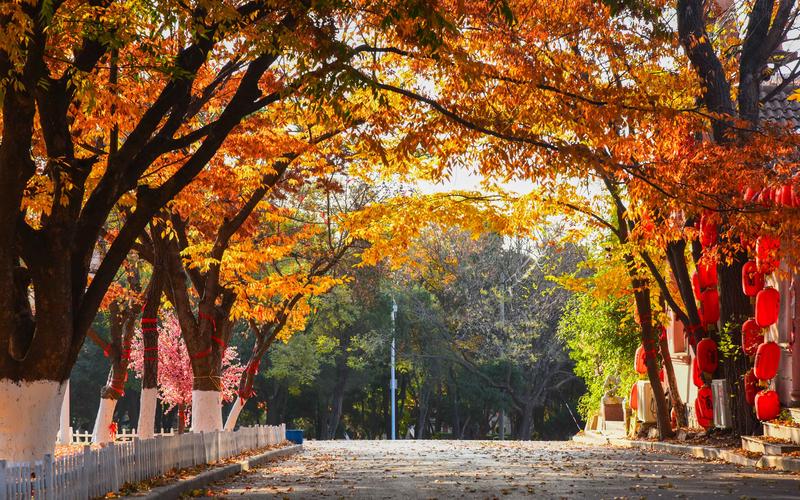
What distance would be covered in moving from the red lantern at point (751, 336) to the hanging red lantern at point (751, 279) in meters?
0.65

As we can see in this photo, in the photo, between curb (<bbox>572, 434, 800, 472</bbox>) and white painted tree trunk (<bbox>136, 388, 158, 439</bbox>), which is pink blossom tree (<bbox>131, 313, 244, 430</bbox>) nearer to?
curb (<bbox>572, 434, 800, 472</bbox>)

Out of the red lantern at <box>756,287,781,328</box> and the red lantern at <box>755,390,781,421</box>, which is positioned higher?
the red lantern at <box>756,287,781,328</box>

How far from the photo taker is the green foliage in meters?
38.4

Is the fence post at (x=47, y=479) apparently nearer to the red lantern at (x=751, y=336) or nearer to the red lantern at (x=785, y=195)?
the red lantern at (x=785, y=195)

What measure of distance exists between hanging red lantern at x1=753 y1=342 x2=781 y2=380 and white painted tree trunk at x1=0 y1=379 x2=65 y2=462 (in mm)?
14893

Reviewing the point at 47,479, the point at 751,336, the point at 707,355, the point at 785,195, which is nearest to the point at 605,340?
the point at 707,355

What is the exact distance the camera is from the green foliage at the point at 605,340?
38438 mm

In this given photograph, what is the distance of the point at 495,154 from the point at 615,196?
13.0 metres

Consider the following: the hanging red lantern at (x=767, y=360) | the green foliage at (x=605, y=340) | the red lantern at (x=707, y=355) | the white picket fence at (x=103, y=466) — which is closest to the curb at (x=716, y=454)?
the hanging red lantern at (x=767, y=360)

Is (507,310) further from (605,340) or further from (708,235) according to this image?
(708,235)

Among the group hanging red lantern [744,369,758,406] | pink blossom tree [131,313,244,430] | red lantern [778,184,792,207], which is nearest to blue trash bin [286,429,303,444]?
pink blossom tree [131,313,244,430]

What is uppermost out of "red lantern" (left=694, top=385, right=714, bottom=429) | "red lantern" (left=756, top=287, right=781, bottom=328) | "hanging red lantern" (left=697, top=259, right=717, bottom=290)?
"hanging red lantern" (left=697, top=259, right=717, bottom=290)

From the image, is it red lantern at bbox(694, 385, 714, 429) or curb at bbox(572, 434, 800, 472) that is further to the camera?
red lantern at bbox(694, 385, 714, 429)

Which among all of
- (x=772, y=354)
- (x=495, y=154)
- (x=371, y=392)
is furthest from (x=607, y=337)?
(x=371, y=392)
